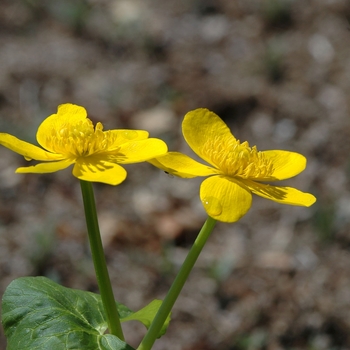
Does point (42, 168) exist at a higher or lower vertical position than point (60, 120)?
lower

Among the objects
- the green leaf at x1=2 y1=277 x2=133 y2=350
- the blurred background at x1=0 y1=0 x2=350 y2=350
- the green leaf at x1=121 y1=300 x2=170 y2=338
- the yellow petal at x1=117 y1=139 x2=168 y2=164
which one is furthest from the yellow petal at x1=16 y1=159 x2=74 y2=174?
A: the blurred background at x1=0 y1=0 x2=350 y2=350

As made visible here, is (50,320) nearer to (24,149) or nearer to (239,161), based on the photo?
(24,149)

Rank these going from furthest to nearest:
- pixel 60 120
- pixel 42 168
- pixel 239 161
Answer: pixel 60 120, pixel 239 161, pixel 42 168

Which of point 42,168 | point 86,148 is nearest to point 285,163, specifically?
point 86,148

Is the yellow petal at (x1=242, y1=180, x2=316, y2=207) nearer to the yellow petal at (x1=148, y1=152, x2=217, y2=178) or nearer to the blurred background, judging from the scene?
the yellow petal at (x1=148, y1=152, x2=217, y2=178)

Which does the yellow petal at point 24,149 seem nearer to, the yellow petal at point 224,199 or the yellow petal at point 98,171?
the yellow petal at point 98,171

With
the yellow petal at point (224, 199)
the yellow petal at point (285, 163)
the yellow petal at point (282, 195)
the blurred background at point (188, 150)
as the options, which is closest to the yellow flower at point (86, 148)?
the yellow petal at point (224, 199)

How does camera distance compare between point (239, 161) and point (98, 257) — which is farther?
point (239, 161)
